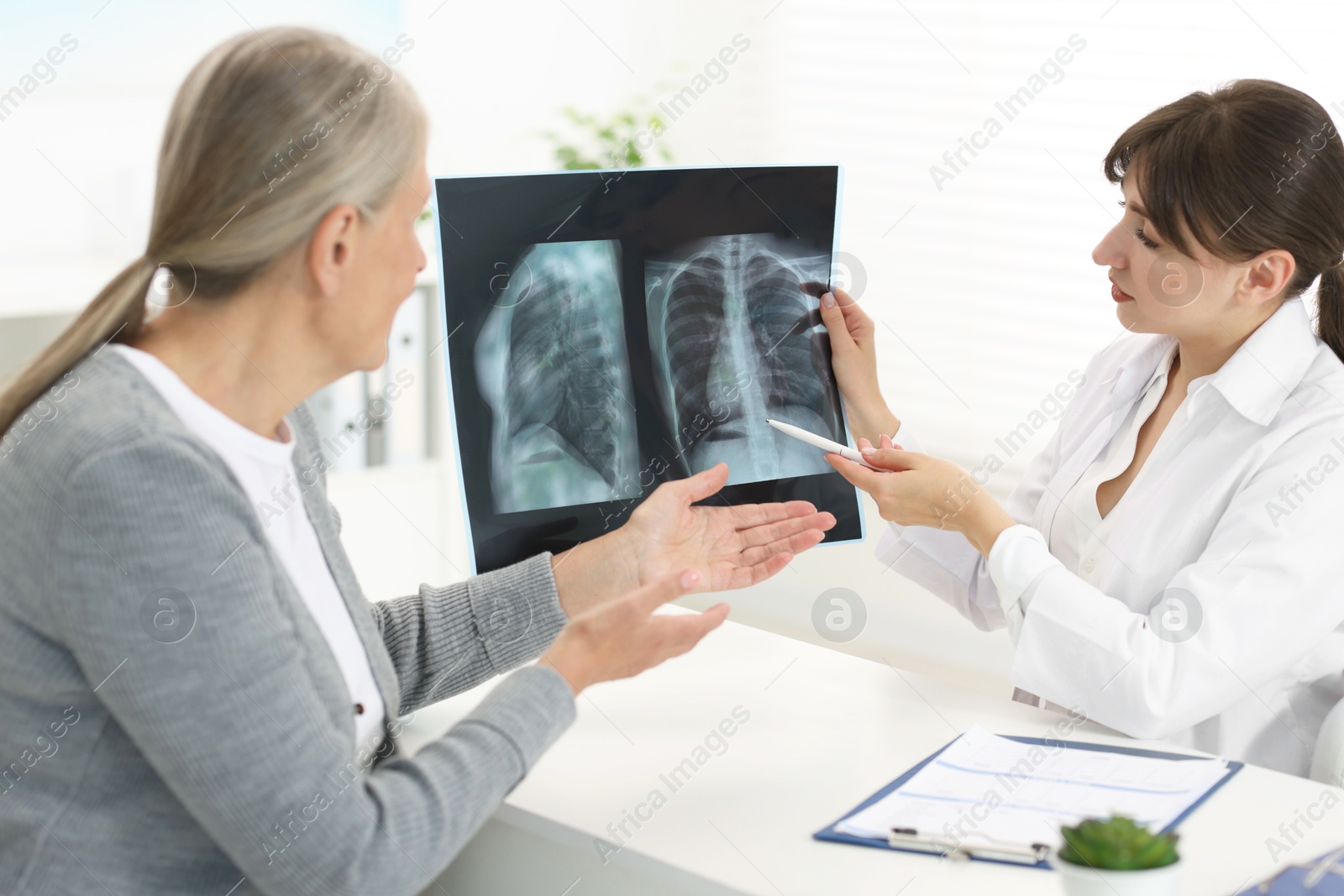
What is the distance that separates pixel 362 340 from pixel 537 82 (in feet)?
8.72

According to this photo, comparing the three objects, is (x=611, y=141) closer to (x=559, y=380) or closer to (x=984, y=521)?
(x=559, y=380)

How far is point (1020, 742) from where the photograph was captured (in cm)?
138

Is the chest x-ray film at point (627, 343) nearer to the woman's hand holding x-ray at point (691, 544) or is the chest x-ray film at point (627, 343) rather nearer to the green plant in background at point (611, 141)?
the woman's hand holding x-ray at point (691, 544)

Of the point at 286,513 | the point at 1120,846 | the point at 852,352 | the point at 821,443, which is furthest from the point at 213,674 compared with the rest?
the point at 852,352

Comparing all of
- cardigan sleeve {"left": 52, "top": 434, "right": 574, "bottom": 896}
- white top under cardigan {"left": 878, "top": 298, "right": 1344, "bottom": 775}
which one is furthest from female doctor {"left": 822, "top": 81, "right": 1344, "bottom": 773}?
cardigan sleeve {"left": 52, "top": 434, "right": 574, "bottom": 896}

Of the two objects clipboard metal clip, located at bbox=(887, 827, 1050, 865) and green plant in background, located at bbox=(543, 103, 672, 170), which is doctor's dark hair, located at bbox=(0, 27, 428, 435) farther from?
green plant in background, located at bbox=(543, 103, 672, 170)

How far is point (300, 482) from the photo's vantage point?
3.98 feet

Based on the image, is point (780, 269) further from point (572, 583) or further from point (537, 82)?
point (537, 82)

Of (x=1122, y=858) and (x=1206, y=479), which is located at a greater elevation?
(x=1206, y=479)

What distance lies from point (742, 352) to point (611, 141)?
6.34ft

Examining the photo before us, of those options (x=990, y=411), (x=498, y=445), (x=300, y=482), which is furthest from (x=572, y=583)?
(x=990, y=411)

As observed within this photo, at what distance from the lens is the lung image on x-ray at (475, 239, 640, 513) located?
152 cm

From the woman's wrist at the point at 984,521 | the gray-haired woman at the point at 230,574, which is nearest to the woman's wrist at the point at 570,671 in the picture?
the gray-haired woman at the point at 230,574

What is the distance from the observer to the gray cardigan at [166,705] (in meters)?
0.90
